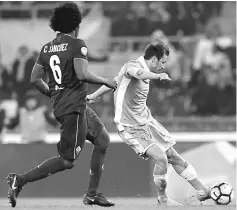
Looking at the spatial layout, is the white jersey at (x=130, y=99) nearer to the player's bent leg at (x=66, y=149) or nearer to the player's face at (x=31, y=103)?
the player's bent leg at (x=66, y=149)

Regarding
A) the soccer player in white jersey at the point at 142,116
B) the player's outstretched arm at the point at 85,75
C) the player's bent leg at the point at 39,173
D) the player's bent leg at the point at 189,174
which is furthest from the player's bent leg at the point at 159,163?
the player's outstretched arm at the point at 85,75

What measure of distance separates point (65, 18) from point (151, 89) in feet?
23.9

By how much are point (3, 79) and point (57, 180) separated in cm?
366

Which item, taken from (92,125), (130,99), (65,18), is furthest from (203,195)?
(65,18)

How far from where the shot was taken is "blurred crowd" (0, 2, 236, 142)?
47.2 ft

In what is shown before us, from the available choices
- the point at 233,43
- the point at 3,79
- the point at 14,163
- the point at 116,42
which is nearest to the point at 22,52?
the point at 3,79

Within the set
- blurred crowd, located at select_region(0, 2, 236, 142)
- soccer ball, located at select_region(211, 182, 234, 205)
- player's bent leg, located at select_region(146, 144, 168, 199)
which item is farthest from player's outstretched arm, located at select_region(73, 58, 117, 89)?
blurred crowd, located at select_region(0, 2, 236, 142)

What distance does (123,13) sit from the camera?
16781mm

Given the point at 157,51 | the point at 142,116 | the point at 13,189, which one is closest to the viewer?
the point at 13,189

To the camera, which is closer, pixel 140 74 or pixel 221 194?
pixel 140 74

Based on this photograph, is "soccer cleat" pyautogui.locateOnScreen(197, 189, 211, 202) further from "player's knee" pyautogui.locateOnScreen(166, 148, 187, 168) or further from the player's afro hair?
the player's afro hair

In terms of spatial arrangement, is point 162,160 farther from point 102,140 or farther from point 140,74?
point 140,74

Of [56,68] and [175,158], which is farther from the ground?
[56,68]

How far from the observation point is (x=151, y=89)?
14891mm
